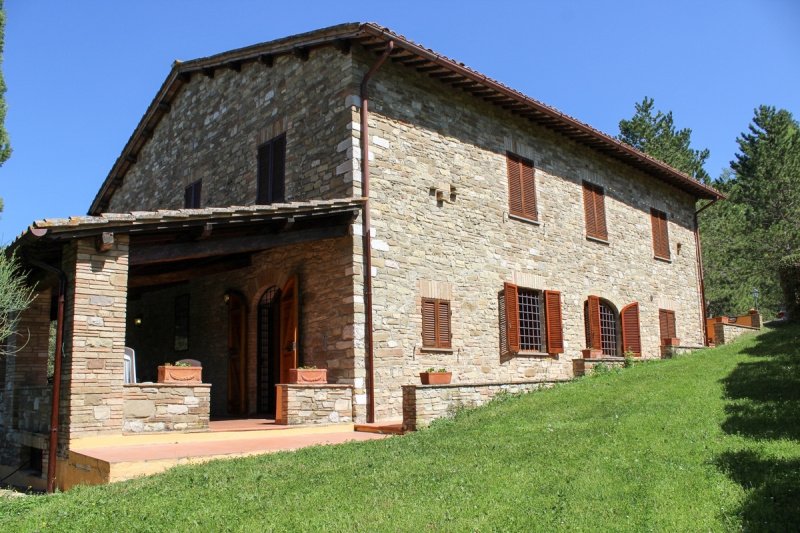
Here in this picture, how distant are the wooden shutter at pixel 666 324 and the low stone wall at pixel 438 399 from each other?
28.5 ft

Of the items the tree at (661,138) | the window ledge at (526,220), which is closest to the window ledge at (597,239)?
the window ledge at (526,220)

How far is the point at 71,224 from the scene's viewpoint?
25.3 feet

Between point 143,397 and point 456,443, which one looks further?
point 143,397

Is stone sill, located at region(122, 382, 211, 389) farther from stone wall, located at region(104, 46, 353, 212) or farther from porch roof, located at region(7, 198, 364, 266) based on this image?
stone wall, located at region(104, 46, 353, 212)

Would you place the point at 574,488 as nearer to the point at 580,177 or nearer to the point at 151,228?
the point at 151,228

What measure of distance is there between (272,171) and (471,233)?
3971mm

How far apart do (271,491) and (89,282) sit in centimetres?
387

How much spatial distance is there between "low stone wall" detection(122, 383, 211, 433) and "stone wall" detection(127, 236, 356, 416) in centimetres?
251

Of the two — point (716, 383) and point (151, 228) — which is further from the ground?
point (151, 228)

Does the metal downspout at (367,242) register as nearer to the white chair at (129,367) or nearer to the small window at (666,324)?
the white chair at (129,367)

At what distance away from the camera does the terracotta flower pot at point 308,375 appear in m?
10.0

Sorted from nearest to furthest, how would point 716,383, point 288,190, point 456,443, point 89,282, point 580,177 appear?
point 456,443 < point 89,282 < point 716,383 < point 288,190 < point 580,177

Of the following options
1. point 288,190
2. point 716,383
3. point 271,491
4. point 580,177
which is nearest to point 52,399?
point 271,491

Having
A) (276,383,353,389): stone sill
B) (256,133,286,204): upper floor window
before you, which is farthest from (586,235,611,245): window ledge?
(276,383,353,389): stone sill
